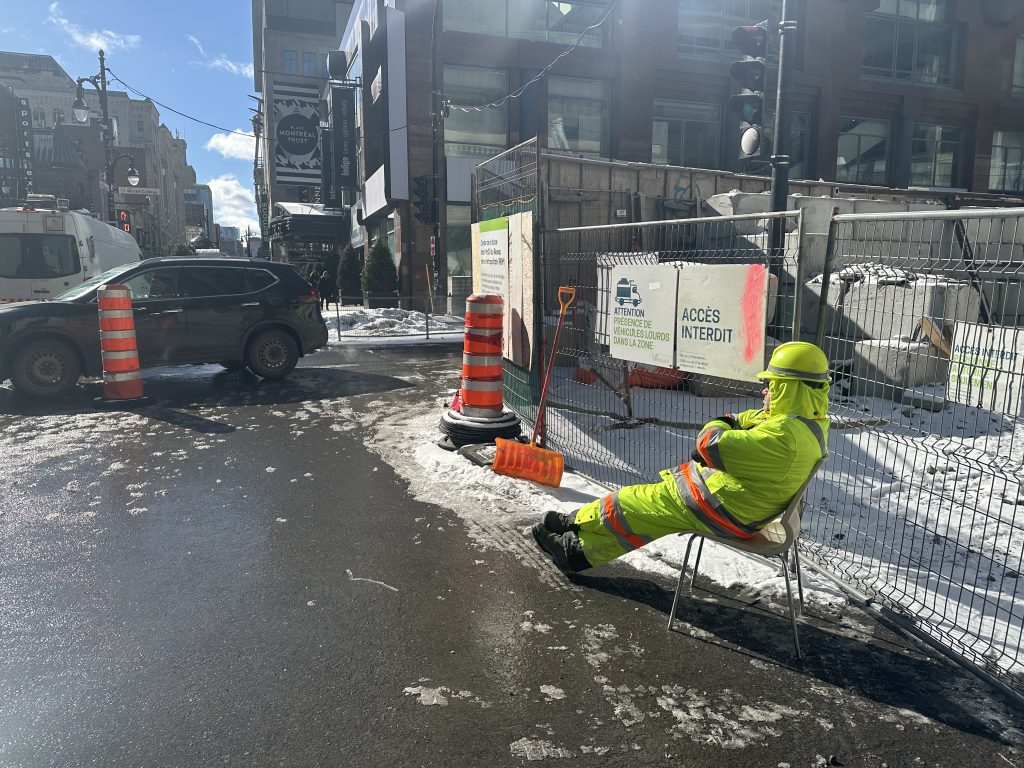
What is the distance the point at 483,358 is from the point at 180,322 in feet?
18.8

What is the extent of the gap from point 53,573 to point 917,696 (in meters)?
4.76

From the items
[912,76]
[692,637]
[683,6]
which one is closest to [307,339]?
[692,637]

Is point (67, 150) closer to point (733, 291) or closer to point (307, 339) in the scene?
point (307, 339)

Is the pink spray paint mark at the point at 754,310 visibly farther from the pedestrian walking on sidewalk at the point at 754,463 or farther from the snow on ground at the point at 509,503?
the snow on ground at the point at 509,503

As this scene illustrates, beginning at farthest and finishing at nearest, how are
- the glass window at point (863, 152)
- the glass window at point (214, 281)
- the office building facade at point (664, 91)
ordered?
the glass window at point (863, 152)
the office building facade at point (664, 91)
the glass window at point (214, 281)

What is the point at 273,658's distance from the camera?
11.0 ft

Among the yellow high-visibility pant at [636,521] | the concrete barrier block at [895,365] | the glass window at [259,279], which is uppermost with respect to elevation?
the glass window at [259,279]

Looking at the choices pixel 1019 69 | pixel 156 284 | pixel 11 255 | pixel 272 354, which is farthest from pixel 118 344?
pixel 1019 69

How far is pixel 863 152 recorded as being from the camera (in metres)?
30.2

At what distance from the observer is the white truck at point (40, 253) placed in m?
16.5

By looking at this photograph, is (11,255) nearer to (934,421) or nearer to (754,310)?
(754,310)

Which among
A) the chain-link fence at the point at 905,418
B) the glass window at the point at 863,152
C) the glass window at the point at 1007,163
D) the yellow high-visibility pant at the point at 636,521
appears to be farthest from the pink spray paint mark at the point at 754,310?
the glass window at the point at 1007,163

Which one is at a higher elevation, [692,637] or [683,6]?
[683,6]

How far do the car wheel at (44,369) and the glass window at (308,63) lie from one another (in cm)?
6810
